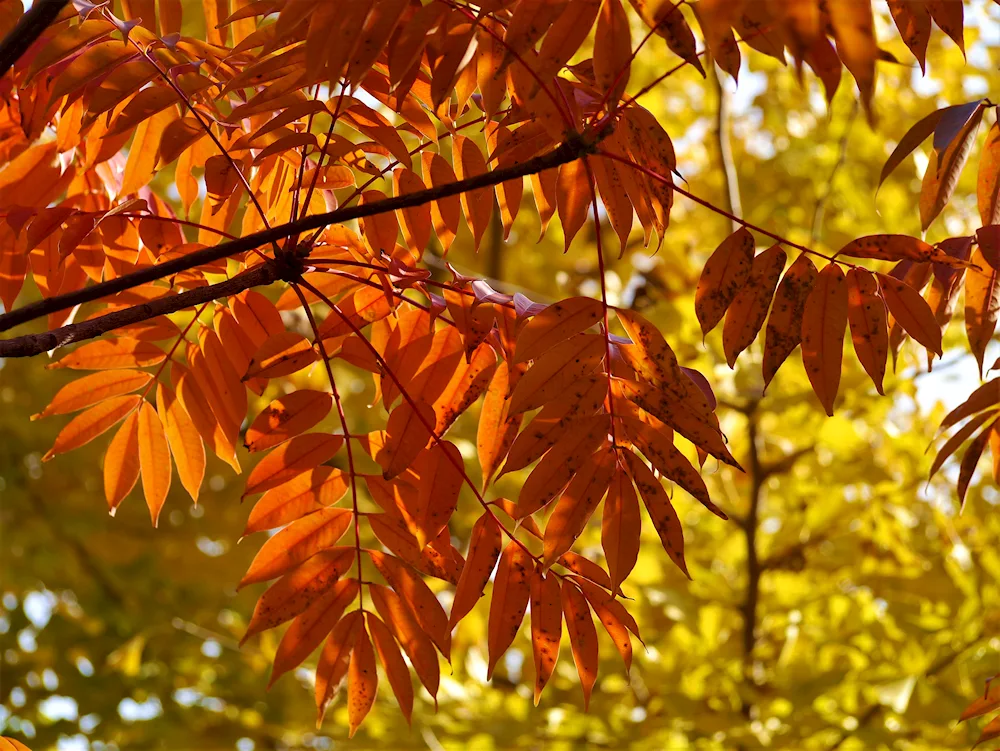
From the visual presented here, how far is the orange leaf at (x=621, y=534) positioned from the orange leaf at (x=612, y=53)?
0.40 meters

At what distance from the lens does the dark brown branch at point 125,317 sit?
2.66 feet

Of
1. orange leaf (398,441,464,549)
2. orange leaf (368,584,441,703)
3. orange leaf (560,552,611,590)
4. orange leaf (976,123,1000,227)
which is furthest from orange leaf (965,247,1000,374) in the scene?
orange leaf (368,584,441,703)

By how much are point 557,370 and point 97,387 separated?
0.72 meters

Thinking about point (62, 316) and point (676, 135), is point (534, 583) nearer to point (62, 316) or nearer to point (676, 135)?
point (62, 316)

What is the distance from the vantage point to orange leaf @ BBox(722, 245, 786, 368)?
96 centimetres

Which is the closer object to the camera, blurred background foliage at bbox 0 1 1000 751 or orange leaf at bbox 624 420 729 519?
orange leaf at bbox 624 420 729 519

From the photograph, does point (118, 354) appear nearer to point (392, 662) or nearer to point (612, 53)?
point (392, 662)

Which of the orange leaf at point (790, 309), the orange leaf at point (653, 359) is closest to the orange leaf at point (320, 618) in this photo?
the orange leaf at point (653, 359)

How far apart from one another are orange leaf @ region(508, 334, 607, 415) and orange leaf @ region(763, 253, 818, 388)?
0.19 m

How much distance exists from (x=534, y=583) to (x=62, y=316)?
0.73 m

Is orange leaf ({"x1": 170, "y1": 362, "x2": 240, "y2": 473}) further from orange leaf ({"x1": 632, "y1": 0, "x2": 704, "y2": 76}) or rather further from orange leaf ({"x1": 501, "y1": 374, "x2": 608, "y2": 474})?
orange leaf ({"x1": 632, "y1": 0, "x2": 704, "y2": 76})

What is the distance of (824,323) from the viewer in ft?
3.17

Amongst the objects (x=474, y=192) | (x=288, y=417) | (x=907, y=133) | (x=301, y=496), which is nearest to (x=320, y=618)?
(x=301, y=496)

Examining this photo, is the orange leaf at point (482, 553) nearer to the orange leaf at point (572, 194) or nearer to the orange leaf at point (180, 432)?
the orange leaf at point (572, 194)
